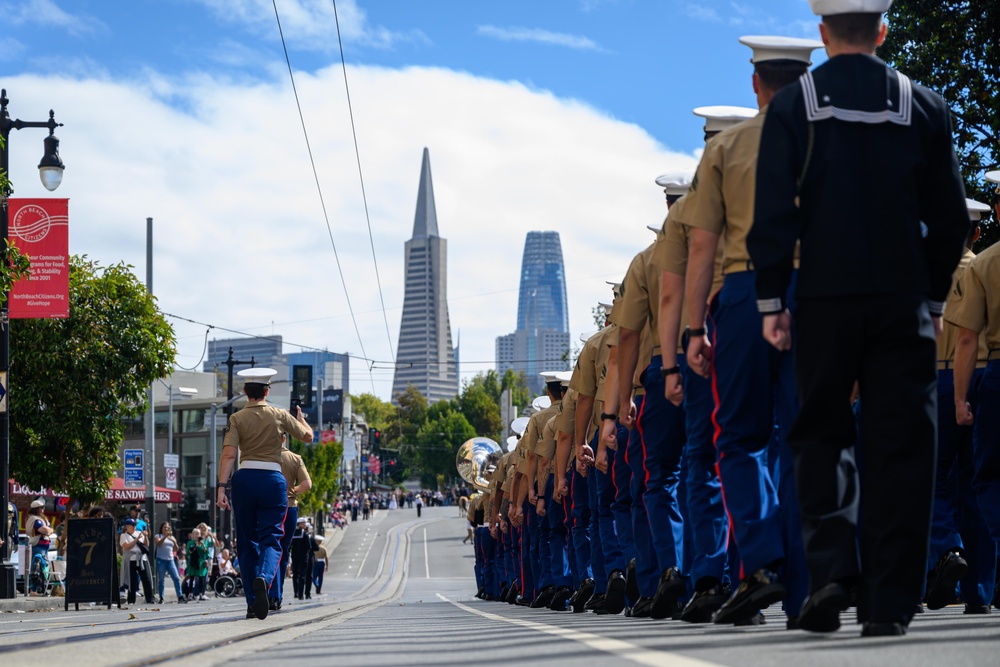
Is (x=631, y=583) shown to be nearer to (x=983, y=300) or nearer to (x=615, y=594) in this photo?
(x=615, y=594)

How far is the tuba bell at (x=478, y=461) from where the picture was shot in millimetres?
26781

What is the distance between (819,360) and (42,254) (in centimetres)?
1860

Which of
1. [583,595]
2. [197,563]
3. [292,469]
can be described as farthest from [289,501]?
[197,563]

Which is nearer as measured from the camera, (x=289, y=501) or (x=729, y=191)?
(x=729, y=191)

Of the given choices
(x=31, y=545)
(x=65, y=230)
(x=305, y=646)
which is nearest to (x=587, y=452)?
(x=305, y=646)

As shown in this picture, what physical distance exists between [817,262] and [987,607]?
385cm

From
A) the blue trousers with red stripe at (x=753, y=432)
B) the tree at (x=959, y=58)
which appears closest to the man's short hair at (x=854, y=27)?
the blue trousers with red stripe at (x=753, y=432)

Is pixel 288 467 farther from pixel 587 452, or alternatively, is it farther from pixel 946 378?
pixel 946 378

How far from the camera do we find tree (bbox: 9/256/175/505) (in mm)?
28375

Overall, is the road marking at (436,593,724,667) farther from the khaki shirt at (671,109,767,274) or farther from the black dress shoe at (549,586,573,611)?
the black dress shoe at (549,586,573,611)

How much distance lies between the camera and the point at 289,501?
47.3ft

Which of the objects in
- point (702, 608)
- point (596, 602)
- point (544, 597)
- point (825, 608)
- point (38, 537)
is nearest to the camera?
point (825, 608)

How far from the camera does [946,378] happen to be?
8.51 meters

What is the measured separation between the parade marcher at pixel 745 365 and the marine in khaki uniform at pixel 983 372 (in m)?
2.21
